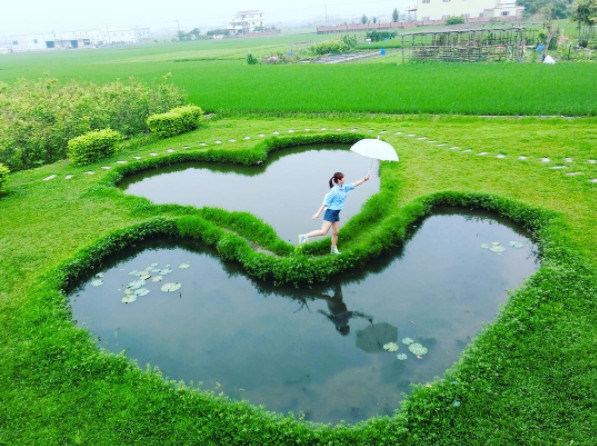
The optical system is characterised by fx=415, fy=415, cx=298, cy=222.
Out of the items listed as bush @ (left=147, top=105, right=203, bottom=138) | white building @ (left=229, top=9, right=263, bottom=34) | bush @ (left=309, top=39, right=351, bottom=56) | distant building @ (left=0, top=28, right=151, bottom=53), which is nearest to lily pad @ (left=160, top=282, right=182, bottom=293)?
bush @ (left=147, top=105, right=203, bottom=138)

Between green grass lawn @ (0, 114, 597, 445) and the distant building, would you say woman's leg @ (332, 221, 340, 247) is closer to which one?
green grass lawn @ (0, 114, 597, 445)

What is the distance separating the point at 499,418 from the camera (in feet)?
12.8

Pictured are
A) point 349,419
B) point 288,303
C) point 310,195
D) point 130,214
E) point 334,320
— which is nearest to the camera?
point 349,419

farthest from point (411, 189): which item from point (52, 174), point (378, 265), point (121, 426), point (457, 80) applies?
point (457, 80)

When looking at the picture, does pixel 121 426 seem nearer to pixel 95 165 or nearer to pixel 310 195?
pixel 310 195

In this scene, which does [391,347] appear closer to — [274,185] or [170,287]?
[170,287]

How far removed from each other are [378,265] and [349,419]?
3.01m

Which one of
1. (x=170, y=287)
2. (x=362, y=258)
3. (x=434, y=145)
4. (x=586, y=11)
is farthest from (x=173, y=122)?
(x=586, y=11)

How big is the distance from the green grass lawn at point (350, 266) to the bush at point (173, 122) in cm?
366

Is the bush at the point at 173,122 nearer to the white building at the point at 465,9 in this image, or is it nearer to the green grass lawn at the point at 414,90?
the green grass lawn at the point at 414,90

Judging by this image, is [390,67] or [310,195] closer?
[310,195]

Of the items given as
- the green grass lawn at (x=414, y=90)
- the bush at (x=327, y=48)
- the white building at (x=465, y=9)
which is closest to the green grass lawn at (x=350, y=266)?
the green grass lawn at (x=414, y=90)

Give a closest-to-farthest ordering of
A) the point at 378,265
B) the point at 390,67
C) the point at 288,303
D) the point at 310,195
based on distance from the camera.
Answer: the point at 288,303 → the point at 378,265 → the point at 310,195 → the point at 390,67

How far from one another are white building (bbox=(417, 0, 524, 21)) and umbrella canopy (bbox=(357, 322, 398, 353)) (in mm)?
76593
